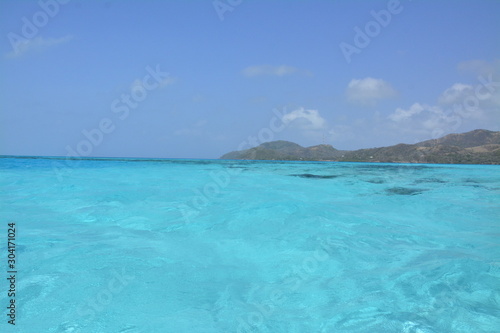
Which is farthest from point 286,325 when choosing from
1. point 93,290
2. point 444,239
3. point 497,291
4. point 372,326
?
point 444,239

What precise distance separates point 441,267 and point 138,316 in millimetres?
6099

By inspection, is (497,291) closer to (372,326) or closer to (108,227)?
(372,326)
